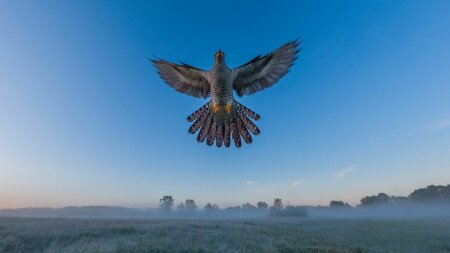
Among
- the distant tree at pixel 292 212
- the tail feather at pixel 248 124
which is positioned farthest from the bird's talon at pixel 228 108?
the distant tree at pixel 292 212

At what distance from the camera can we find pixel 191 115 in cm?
805

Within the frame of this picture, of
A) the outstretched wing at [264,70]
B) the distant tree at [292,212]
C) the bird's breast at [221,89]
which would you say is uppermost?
the distant tree at [292,212]

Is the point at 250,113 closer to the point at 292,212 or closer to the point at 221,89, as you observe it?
the point at 221,89

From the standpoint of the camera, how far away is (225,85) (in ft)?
25.3

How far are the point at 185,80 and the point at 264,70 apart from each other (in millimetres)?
2239

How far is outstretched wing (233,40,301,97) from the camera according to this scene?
25.1ft

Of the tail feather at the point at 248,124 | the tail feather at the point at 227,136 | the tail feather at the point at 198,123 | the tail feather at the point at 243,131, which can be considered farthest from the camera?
the tail feather at the point at 248,124

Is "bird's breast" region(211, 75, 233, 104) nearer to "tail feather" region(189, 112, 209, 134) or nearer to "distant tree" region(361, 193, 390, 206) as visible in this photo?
"tail feather" region(189, 112, 209, 134)

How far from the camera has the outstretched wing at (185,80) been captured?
27.3ft

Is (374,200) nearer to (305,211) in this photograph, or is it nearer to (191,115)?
(305,211)

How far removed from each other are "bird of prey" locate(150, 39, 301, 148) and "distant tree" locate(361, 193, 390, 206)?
7357 inches

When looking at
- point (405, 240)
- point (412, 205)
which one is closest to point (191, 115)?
point (405, 240)

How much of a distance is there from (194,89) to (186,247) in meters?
11.1

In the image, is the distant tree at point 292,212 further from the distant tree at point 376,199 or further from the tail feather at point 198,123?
the tail feather at point 198,123
